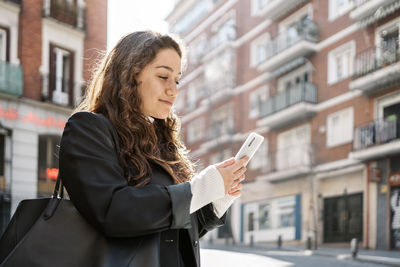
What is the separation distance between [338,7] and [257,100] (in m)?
4.69

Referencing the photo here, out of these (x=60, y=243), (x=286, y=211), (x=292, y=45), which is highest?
(x=292, y=45)

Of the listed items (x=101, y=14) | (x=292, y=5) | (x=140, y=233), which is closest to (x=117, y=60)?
(x=140, y=233)

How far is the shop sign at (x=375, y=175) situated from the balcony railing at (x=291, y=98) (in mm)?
2337

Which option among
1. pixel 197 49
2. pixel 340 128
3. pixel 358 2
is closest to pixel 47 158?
pixel 358 2

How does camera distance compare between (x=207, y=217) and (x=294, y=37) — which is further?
(x=294, y=37)

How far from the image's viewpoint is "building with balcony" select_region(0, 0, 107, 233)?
5.44 m

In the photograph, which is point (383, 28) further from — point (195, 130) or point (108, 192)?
point (195, 130)

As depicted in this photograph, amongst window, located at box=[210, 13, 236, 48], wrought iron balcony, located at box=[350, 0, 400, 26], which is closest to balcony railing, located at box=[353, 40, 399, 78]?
wrought iron balcony, located at box=[350, 0, 400, 26]

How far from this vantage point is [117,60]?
1086 mm

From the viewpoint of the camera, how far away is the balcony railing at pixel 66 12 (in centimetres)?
561

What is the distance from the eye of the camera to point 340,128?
33.2ft

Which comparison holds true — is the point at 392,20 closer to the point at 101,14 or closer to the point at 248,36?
the point at 101,14

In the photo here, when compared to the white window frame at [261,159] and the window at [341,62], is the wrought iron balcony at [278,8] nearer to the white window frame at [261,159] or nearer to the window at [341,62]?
the window at [341,62]

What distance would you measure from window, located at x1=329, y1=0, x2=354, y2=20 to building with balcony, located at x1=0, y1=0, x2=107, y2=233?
4457mm
